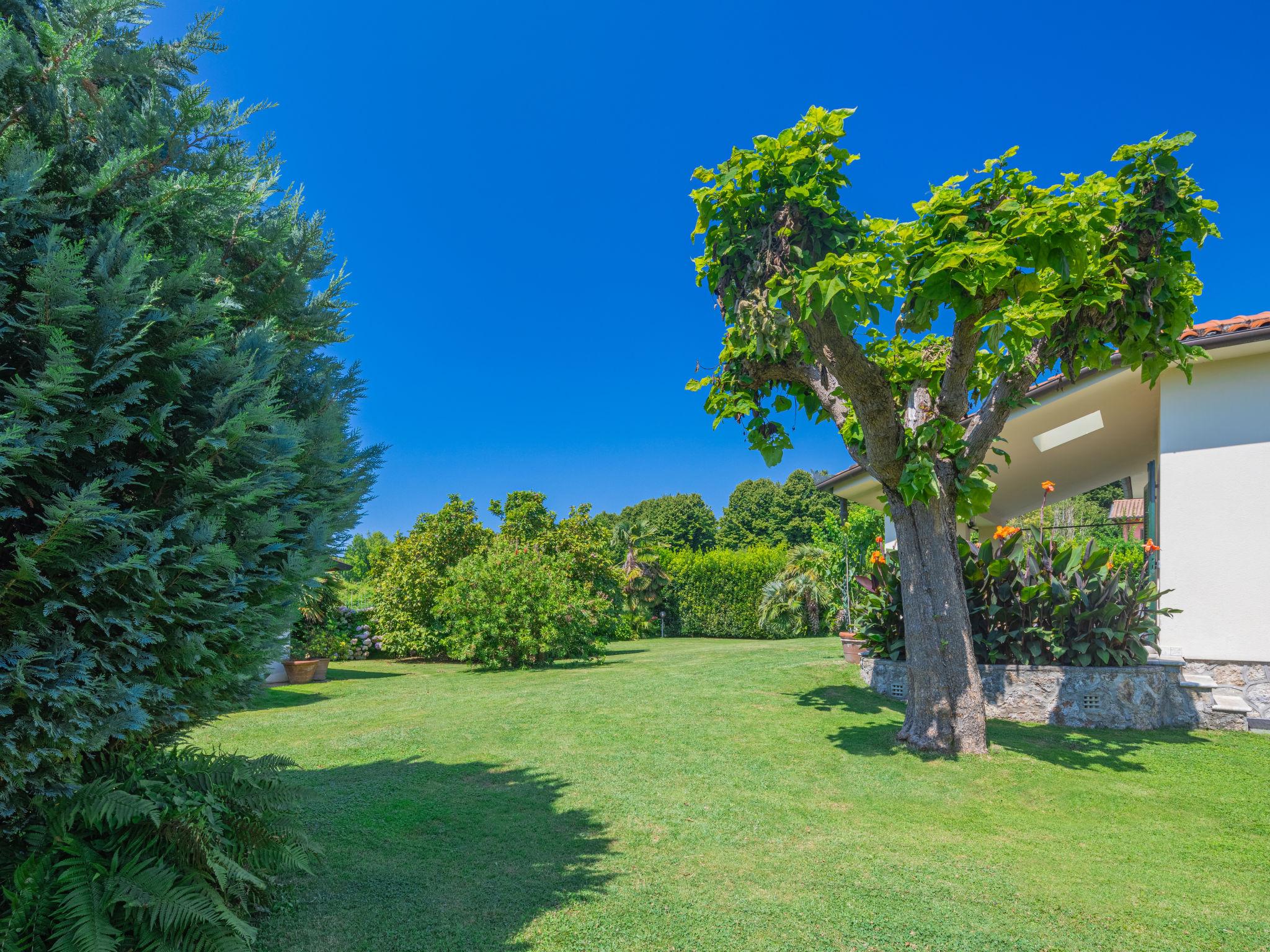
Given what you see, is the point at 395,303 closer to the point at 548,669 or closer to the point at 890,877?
the point at 548,669

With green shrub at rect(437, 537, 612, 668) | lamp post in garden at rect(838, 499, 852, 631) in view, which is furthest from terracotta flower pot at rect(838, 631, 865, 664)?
green shrub at rect(437, 537, 612, 668)

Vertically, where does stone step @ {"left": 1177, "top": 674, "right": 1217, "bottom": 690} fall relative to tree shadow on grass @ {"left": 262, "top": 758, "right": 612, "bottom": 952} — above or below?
above

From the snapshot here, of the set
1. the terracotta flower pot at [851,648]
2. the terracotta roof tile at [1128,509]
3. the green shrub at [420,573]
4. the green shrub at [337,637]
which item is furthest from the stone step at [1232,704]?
the green shrub at [420,573]

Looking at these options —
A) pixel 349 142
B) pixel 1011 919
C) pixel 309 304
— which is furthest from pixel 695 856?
pixel 349 142

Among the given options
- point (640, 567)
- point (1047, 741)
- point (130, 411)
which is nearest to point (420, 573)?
point (640, 567)

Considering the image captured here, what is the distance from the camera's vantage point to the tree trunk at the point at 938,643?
6.88 meters

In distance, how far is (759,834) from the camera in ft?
15.8

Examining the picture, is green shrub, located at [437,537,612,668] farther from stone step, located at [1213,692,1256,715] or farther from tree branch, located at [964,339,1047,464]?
stone step, located at [1213,692,1256,715]

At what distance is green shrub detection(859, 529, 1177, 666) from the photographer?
8414 millimetres

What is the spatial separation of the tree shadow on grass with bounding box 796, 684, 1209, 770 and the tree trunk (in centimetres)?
34

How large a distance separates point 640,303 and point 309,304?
2786 cm

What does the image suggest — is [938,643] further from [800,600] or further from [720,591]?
[720,591]

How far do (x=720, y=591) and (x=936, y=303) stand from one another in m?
23.9

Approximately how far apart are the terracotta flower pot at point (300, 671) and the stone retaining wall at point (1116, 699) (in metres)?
12.9
